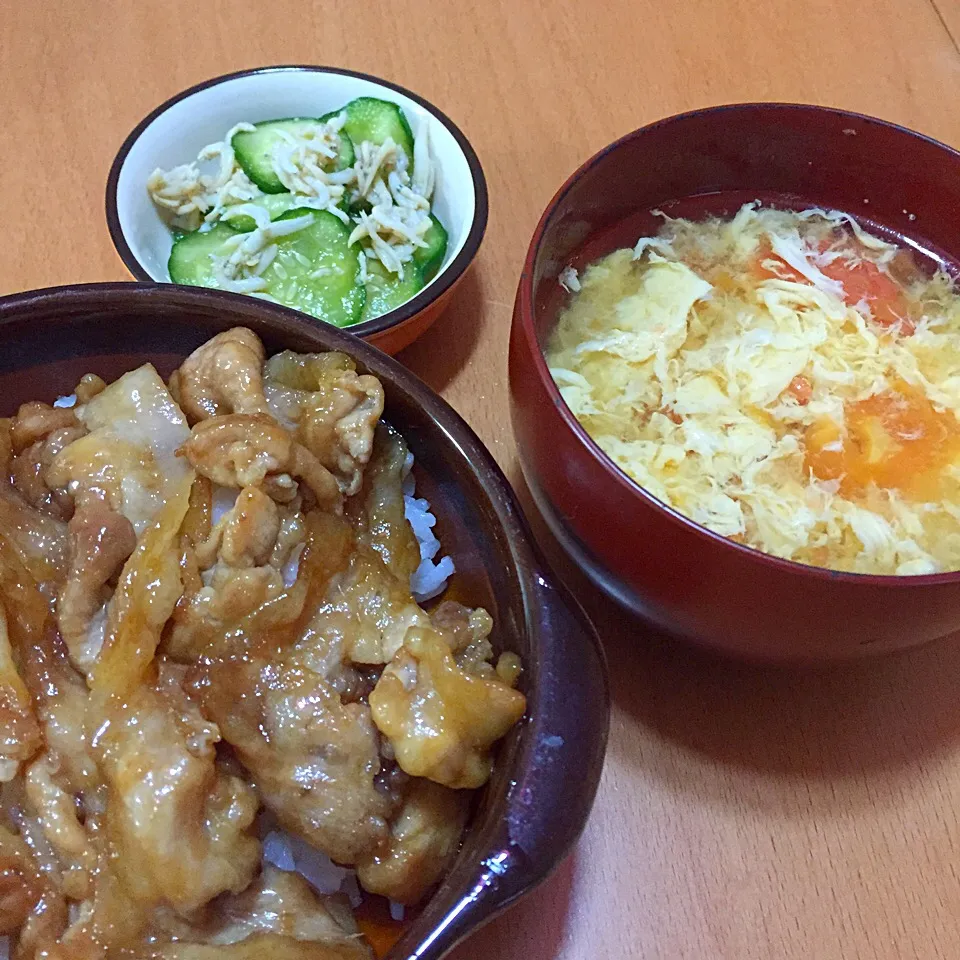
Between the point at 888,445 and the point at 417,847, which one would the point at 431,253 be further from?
the point at 417,847

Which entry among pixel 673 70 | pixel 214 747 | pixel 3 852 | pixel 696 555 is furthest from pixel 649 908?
pixel 673 70

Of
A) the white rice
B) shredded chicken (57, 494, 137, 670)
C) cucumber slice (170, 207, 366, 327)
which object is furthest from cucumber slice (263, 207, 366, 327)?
shredded chicken (57, 494, 137, 670)

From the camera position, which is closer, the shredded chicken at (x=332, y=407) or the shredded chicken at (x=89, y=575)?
the shredded chicken at (x=89, y=575)

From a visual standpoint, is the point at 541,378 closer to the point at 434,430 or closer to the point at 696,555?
the point at 434,430

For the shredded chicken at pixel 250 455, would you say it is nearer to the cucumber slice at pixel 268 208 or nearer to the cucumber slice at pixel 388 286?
the cucumber slice at pixel 388 286

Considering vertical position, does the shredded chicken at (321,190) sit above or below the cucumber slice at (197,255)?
above

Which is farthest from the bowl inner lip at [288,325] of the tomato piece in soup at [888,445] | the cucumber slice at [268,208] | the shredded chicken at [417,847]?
the cucumber slice at [268,208]
